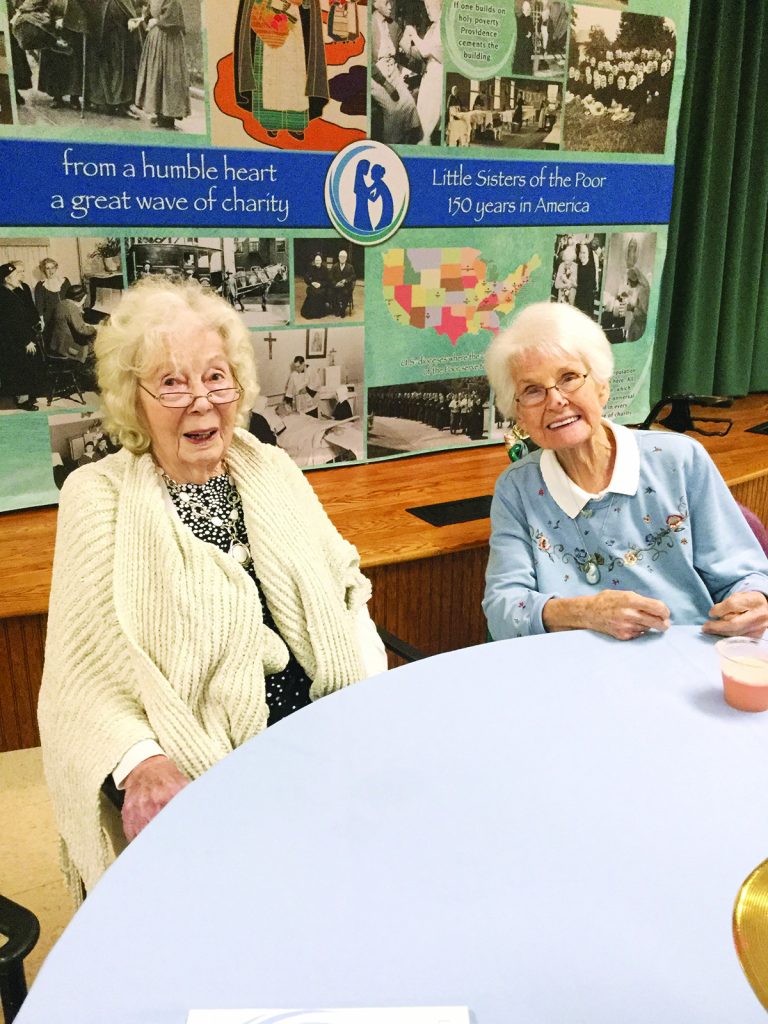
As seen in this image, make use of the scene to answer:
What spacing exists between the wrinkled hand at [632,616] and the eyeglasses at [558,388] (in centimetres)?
48

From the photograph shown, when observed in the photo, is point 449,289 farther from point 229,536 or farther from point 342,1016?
point 342,1016

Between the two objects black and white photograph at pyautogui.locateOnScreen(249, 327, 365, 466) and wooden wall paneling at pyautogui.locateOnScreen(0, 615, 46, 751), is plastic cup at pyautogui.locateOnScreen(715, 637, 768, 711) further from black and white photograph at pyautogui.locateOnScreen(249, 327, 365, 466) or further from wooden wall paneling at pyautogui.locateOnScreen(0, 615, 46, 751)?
black and white photograph at pyautogui.locateOnScreen(249, 327, 365, 466)

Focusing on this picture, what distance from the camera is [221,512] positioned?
5.08 ft

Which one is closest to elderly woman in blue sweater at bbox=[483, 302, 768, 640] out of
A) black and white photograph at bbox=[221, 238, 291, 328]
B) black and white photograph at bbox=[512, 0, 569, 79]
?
black and white photograph at bbox=[221, 238, 291, 328]

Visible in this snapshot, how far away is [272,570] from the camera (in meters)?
1.49

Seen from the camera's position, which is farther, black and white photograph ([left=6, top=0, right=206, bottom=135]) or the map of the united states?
the map of the united states

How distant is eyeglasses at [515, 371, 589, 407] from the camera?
1723 millimetres

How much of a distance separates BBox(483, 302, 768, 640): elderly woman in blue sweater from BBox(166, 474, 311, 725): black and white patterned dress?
403 millimetres

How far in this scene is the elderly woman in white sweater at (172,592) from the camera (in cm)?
131

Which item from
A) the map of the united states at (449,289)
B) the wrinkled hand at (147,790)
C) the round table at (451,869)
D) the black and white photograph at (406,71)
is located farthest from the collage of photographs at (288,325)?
the round table at (451,869)

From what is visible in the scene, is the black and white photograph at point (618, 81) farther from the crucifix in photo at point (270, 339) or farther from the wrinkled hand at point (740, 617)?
the wrinkled hand at point (740, 617)

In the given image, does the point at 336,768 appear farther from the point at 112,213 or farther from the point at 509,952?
the point at 112,213

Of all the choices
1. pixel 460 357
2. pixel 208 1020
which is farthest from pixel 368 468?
pixel 208 1020

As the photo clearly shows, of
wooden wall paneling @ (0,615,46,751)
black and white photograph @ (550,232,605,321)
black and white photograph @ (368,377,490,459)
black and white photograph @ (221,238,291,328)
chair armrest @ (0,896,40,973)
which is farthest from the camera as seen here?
black and white photograph @ (550,232,605,321)
